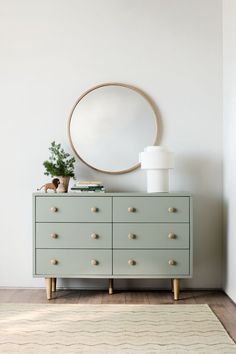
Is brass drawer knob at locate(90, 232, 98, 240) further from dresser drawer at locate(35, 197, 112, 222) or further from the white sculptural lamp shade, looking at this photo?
the white sculptural lamp shade

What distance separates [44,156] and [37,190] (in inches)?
11.7

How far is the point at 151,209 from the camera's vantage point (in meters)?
3.97

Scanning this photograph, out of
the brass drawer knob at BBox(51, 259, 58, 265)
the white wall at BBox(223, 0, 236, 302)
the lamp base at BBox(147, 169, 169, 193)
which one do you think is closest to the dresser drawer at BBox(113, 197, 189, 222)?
the lamp base at BBox(147, 169, 169, 193)

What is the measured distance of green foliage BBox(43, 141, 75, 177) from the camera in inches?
163

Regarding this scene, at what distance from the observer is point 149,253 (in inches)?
157

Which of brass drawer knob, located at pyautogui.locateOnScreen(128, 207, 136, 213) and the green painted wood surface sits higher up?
brass drawer knob, located at pyautogui.locateOnScreen(128, 207, 136, 213)

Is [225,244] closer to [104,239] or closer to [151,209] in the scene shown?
[151,209]

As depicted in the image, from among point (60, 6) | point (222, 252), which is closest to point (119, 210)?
point (222, 252)

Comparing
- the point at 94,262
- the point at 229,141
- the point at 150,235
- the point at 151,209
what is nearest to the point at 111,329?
the point at 94,262

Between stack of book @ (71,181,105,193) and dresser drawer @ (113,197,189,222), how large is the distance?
16 centimetres

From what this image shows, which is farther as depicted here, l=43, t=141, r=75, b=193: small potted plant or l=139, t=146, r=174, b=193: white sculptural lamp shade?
l=43, t=141, r=75, b=193: small potted plant

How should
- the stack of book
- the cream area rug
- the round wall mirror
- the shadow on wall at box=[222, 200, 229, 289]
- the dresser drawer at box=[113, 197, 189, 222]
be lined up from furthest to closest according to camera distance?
the round wall mirror
the shadow on wall at box=[222, 200, 229, 289]
the stack of book
the dresser drawer at box=[113, 197, 189, 222]
the cream area rug

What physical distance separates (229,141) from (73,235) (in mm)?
1331

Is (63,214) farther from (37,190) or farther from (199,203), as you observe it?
(199,203)
